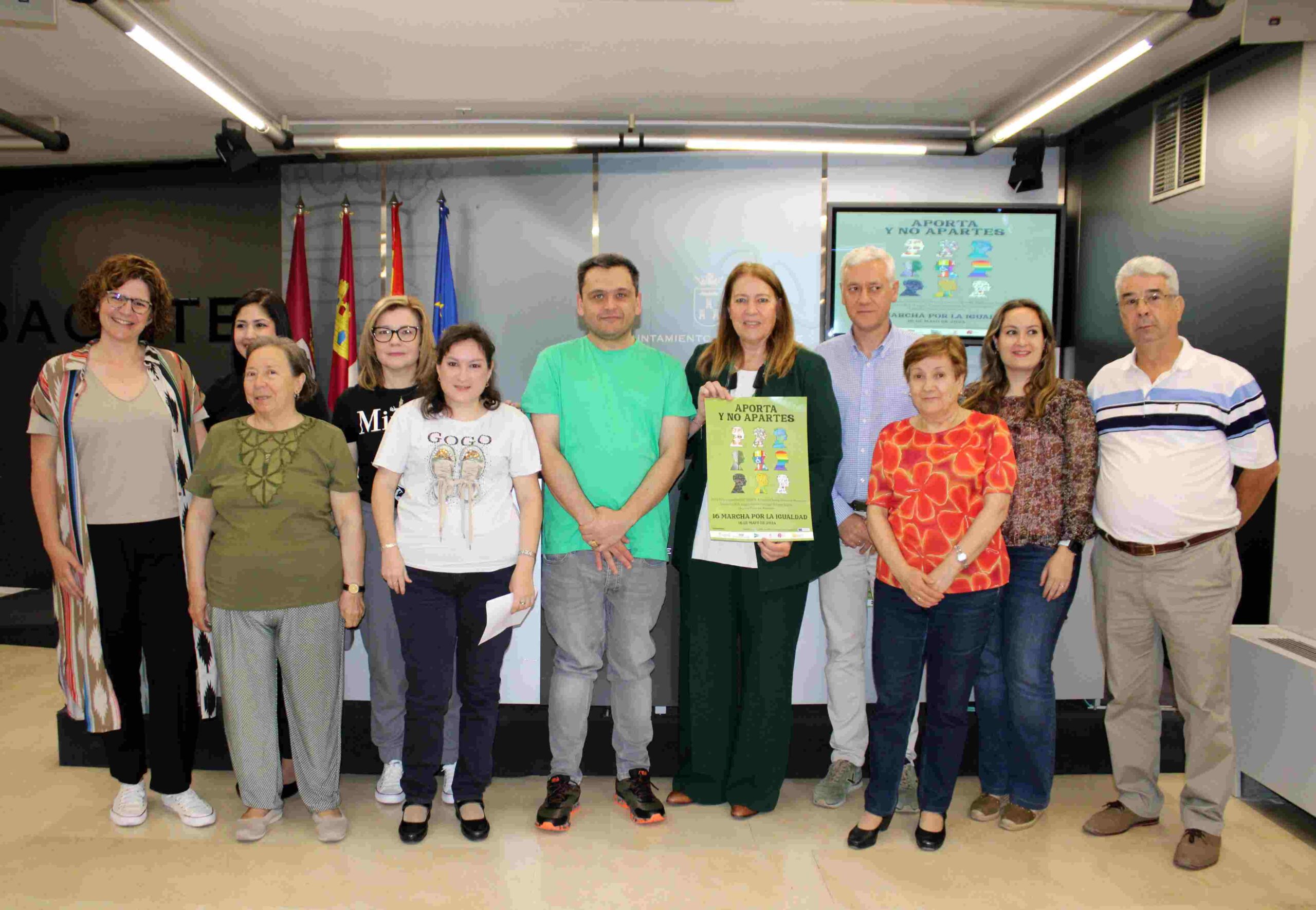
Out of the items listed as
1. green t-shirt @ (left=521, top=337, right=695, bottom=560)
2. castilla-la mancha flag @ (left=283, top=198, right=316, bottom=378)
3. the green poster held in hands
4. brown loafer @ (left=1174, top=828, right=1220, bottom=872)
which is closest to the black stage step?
brown loafer @ (left=1174, top=828, right=1220, bottom=872)

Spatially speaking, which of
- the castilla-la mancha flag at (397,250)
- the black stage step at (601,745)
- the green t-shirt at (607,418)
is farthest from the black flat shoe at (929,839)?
the castilla-la mancha flag at (397,250)

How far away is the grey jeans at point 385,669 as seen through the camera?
2.55m

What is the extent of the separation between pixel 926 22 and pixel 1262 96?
5.04 feet

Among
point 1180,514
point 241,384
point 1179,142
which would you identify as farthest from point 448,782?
point 1179,142

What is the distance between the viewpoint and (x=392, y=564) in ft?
7.52

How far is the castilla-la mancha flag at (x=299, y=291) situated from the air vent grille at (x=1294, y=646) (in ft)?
17.6

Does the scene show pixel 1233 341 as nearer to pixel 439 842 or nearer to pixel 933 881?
pixel 933 881

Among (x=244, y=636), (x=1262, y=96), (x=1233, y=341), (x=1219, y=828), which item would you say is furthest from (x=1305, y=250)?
(x=244, y=636)

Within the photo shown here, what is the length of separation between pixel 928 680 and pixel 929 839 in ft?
1.53

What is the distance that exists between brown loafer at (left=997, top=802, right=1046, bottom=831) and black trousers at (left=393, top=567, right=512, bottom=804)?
157cm

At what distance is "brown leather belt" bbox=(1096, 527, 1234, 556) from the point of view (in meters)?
2.32

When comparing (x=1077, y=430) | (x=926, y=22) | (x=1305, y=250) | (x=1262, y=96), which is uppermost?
(x=926, y=22)

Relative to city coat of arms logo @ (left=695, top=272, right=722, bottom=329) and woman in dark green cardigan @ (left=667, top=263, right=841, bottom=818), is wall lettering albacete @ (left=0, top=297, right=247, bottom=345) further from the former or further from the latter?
woman in dark green cardigan @ (left=667, top=263, right=841, bottom=818)

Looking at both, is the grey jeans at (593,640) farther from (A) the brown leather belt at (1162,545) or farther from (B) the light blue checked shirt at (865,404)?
(A) the brown leather belt at (1162,545)
